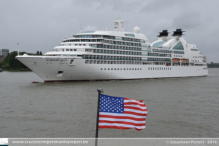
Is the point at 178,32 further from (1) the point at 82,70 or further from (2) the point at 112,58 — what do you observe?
(1) the point at 82,70

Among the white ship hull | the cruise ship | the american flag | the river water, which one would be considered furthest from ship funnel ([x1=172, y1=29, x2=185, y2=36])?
the american flag

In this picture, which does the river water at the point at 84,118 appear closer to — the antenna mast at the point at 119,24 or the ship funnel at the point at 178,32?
the antenna mast at the point at 119,24

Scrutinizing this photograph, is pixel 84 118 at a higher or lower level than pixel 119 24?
lower

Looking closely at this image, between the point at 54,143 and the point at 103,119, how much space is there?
230 inches

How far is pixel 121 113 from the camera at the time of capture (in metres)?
8.53

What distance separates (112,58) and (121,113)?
39.6 metres

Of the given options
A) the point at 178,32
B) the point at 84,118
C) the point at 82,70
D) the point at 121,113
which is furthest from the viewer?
the point at 178,32

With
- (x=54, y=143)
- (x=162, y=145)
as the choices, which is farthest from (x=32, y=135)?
(x=162, y=145)

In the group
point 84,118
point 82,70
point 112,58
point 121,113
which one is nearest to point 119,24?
point 112,58

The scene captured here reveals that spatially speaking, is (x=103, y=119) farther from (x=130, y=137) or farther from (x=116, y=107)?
(x=130, y=137)

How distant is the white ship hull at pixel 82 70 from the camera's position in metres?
38.8

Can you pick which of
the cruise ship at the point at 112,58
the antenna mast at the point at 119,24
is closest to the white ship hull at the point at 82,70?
the cruise ship at the point at 112,58

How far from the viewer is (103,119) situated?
330 inches

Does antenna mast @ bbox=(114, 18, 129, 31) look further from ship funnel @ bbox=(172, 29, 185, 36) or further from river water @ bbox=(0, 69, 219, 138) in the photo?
river water @ bbox=(0, 69, 219, 138)
